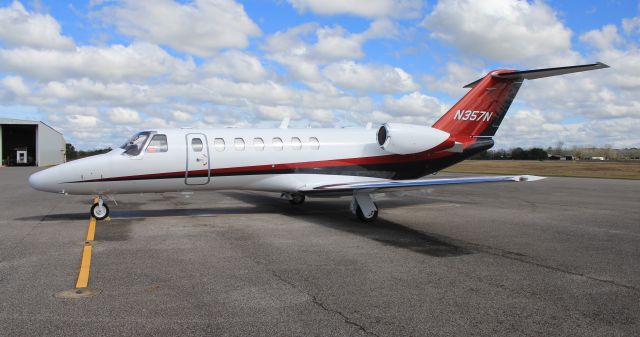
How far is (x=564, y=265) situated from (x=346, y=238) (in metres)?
4.00

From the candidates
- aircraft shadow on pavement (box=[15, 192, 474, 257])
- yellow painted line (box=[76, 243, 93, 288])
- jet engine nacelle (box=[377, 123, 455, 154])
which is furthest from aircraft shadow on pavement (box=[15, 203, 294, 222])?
yellow painted line (box=[76, 243, 93, 288])

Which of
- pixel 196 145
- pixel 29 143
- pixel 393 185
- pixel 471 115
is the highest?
pixel 29 143

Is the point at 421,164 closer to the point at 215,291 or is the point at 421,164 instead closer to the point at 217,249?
the point at 217,249

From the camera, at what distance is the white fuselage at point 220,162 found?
11.6 metres

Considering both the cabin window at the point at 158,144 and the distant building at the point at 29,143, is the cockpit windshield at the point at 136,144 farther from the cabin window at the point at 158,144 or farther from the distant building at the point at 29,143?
the distant building at the point at 29,143

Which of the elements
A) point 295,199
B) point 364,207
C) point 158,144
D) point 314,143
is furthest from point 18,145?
point 364,207

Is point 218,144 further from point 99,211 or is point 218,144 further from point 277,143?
point 99,211

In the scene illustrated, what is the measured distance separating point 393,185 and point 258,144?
4.07 metres

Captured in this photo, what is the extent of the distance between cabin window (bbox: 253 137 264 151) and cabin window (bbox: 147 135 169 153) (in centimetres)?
231

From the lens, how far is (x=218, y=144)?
1281 centimetres

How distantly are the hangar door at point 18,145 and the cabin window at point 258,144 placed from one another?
66893 millimetres

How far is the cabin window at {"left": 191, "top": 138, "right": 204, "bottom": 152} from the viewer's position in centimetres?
1252

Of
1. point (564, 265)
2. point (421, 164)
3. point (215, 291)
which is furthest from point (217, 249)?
point (421, 164)

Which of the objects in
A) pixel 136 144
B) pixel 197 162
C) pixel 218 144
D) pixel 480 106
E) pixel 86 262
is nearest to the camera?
pixel 86 262
